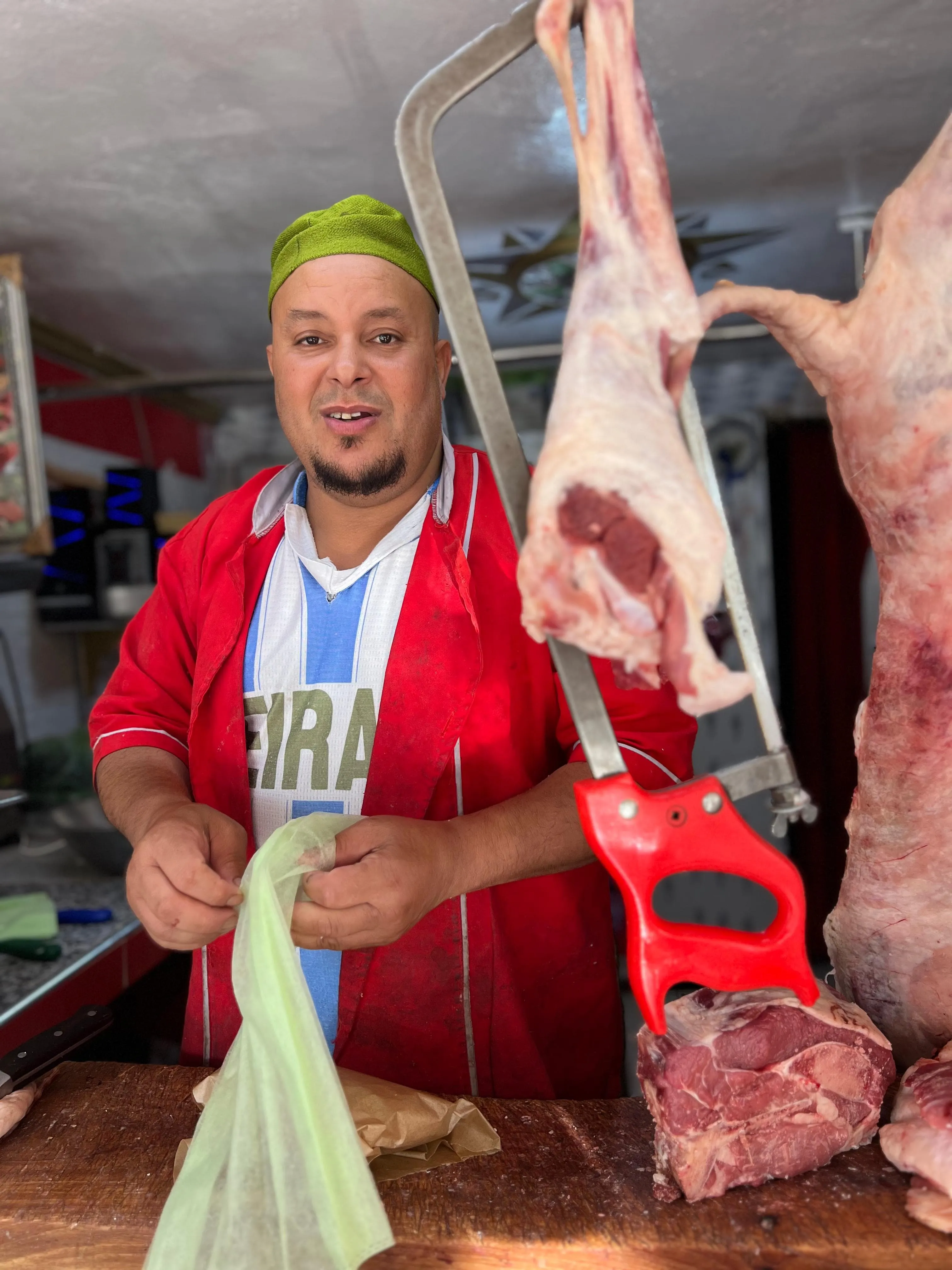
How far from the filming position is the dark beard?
174 cm

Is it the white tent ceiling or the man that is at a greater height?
the white tent ceiling

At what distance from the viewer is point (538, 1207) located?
3.56ft

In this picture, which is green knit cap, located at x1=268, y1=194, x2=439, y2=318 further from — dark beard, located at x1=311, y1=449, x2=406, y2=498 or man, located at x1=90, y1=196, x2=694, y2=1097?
→ dark beard, located at x1=311, y1=449, x2=406, y2=498

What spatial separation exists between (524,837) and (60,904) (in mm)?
2506

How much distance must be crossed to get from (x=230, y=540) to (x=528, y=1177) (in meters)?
1.24

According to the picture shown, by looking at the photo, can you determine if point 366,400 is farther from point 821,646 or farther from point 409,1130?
point 821,646

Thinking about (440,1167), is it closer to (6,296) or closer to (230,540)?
(230,540)

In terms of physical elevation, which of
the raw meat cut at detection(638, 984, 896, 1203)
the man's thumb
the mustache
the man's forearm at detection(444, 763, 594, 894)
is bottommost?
the raw meat cut at detection(638, 984, 896, 1203)

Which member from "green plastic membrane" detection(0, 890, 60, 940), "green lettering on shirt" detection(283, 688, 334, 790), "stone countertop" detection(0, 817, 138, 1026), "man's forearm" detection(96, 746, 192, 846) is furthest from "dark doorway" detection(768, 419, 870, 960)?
"man's forearm" detection(96, 746, 192, 846)

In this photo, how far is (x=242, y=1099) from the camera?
41.2 inches

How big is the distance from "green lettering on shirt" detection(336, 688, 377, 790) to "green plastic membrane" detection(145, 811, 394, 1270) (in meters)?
0.57

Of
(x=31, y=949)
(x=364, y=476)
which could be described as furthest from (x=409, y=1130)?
(x=31, y=949)

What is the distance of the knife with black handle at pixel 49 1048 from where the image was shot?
1.36m

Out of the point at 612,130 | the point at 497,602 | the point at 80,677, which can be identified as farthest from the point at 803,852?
the point at 612,130
